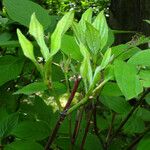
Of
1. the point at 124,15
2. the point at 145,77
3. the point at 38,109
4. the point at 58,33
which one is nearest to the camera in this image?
the point at 58,33

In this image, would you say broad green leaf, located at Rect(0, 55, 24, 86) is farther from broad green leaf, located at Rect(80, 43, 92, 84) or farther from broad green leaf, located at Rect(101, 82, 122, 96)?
broad green leaf, located at Rect(80, 43, 92, 84)

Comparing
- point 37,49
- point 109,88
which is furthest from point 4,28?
point 109,88

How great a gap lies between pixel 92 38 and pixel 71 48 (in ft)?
0.37

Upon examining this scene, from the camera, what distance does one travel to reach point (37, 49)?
3.39ft

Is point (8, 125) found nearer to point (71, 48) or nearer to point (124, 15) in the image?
point (71, 48)

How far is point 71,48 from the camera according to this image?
2.31 ft

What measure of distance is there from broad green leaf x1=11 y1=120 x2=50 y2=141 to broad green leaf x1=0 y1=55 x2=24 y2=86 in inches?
4.8

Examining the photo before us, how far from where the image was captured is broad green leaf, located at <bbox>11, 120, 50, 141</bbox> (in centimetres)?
95

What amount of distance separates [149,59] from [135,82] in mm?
72

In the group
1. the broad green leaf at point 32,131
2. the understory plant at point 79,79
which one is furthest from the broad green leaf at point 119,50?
the broad green leaf at point 32,131

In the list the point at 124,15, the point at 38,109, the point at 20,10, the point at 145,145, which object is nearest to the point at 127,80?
the point at 145,145

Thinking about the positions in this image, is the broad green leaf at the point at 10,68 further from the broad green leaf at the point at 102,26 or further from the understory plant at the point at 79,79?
the broad green leaf at the point at 102,26

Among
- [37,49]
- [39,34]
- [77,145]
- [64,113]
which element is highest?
[39,34]

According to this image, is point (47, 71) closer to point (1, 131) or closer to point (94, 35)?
point (94, 35)
